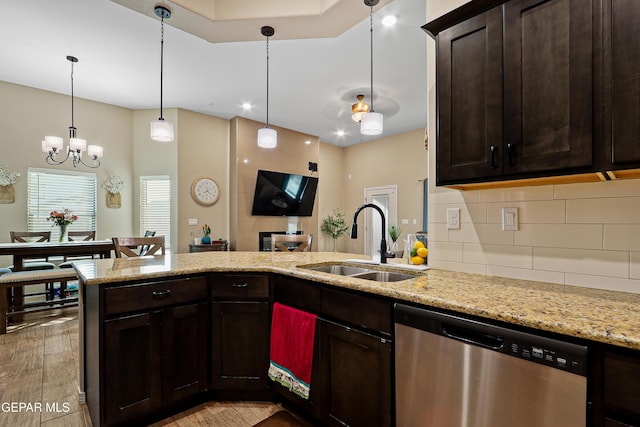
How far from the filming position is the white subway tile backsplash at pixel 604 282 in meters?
1.38

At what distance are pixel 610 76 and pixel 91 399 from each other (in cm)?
305

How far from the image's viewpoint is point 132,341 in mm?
1805

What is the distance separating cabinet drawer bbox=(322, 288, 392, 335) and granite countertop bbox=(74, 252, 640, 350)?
63mm

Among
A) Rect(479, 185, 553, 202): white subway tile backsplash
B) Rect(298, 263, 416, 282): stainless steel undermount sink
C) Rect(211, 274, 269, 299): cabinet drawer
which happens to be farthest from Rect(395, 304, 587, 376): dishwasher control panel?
Rect(211, 274, 269, 299): cabinet drawer

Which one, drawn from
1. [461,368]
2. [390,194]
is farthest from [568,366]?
[390,194]

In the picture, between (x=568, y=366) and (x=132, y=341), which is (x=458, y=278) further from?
(x=132, y=341)

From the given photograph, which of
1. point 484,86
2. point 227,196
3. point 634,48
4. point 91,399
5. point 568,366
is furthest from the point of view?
point 227,196

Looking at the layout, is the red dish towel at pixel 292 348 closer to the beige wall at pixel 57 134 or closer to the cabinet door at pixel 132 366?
the cabinet door at pixel 132 366

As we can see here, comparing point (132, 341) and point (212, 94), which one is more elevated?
point (212, 94)

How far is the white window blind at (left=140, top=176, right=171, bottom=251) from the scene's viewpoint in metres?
5.55

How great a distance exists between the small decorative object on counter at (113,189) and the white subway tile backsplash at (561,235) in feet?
19.0

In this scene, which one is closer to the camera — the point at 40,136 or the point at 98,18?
the point at 98,18

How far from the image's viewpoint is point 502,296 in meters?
1.33

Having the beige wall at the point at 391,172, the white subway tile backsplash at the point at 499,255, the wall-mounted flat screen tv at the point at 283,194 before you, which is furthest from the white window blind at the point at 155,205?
the white subway tile backsplash at the point at 499,255
